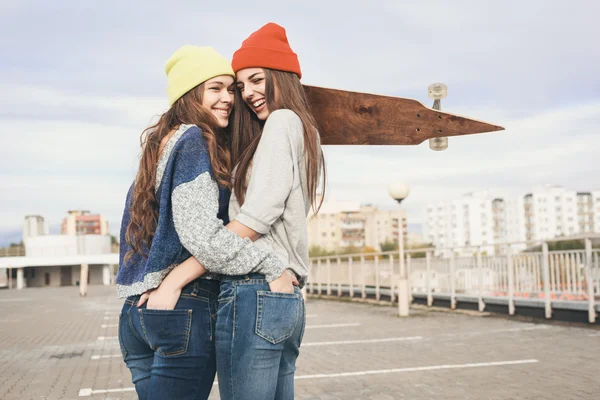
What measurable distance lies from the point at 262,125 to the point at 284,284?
2.17 ft

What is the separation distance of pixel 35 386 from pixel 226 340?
6157mm

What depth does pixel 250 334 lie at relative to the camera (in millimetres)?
2219

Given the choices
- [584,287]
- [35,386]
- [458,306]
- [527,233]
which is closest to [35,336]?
[35,386]

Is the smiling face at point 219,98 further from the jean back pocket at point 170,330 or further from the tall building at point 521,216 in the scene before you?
the tall building at point 521,216

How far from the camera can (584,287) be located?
12.3 metres

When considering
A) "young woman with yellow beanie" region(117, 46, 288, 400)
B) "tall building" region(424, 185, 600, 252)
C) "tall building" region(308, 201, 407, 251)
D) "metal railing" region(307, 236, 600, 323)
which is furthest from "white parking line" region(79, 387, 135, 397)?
"tall building" region(424, 185, 600, 252)

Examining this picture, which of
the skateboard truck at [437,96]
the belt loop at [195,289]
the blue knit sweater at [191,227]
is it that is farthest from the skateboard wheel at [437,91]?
the belt loop at [195,289]

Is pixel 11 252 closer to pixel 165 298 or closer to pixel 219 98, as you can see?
pixel 219 98

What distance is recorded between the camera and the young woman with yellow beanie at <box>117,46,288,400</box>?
7.39ft

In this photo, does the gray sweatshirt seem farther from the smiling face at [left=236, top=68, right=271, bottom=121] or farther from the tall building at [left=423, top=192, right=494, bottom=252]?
the tall building at [left=423, top=192, right=494, bottom=252]

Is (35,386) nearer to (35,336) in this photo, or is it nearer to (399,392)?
(399,392)

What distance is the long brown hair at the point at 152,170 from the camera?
240cm

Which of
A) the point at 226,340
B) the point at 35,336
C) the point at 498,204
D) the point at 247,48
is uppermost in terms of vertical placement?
the point at 498,204

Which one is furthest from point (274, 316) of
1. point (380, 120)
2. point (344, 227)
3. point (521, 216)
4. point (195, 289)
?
point (521, 216)
